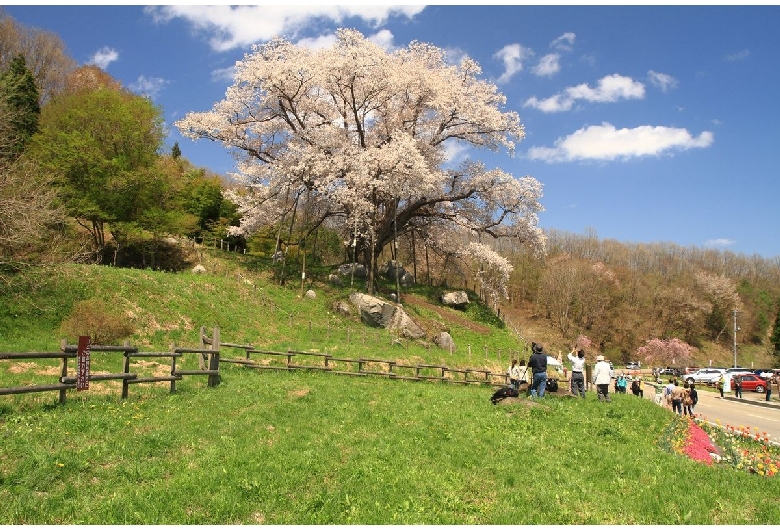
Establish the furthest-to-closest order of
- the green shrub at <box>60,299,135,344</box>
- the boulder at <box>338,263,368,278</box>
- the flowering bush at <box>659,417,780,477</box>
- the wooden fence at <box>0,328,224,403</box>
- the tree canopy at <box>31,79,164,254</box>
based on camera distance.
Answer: the boulder at <box>338,263,368,278</box> < the tree canopy at <box>31,79,164,254</box> < the green shrub at <box>60,299,135,344</box> < the flowering bush at <box>659,417,780,477</box> < the wooden fence at <box>0,328,224,403</box>

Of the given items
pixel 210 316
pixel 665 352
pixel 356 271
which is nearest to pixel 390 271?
pixel 356 271

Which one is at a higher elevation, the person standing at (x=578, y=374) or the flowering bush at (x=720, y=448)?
the person standing at (x=578, y=374)

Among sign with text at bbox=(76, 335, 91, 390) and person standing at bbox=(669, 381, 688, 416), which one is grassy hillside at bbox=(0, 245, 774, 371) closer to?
sign with text at bbox=(76, 335, 91, 390)

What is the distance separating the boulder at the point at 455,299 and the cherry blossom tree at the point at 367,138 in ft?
17.3

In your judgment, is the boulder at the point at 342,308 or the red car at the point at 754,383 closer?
the boulder at the point at 342,308

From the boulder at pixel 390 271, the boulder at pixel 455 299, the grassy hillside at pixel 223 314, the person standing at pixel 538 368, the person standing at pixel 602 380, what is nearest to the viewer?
the person standing at pixel 538 368

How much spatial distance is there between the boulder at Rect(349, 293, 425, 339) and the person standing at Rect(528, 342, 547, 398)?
1374cm

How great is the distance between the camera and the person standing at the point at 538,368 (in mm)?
15664

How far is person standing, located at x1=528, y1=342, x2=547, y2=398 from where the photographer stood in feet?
51.4

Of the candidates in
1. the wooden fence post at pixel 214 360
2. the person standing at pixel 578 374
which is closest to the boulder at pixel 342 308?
the person standing at pixel 578 374

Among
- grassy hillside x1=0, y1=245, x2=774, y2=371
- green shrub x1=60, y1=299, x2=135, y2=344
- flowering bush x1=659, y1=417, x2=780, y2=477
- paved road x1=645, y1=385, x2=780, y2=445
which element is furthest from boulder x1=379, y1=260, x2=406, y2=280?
flowering bush x1=659, y1=417, x2=780, y2=477

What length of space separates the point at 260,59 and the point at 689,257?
11667 centimetres

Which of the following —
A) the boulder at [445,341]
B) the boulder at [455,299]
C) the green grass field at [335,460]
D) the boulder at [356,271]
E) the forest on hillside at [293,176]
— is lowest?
the green grass field at [335,460]

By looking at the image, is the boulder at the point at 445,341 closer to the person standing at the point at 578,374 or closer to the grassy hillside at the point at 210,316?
the grassy hillside at the point at 210,316
